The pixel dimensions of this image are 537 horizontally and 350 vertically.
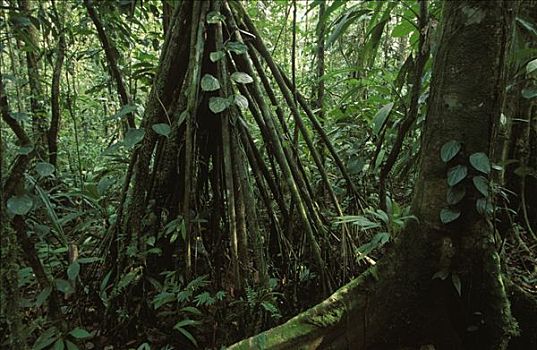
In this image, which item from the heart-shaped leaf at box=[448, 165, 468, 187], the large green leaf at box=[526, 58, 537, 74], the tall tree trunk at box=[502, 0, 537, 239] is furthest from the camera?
the tall tree trunk at box=[502, 0, 537, 239]

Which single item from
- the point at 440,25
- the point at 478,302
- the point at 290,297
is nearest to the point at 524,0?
the point at 440,25

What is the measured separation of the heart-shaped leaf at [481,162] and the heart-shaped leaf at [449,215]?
20 centimetres

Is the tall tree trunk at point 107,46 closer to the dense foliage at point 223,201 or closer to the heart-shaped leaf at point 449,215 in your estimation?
the dense foliage at point 223,201

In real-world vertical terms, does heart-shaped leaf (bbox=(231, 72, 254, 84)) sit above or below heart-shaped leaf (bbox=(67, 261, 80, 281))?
above

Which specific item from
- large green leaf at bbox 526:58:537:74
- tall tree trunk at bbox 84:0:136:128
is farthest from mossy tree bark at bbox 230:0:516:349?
tall tree trunk at bbox 84:0:136:128

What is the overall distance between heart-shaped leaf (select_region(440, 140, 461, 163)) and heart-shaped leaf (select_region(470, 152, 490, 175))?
6 cm

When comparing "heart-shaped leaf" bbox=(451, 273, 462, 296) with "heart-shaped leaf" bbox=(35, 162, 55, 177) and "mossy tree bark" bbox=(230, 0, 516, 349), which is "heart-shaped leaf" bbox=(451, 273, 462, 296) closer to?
"mossy tree bark" bbox=(230, 0, 516, 349)

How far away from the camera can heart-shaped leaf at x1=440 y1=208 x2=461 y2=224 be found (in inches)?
64.7

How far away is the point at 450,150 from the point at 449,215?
27cm

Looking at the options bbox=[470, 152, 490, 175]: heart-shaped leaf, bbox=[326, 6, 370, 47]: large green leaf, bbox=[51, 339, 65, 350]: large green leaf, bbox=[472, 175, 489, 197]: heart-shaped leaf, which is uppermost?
bbox=[326, 6, 370, 47]: large green leaf

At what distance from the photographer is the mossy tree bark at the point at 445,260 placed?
1.58 metres

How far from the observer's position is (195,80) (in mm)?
2023

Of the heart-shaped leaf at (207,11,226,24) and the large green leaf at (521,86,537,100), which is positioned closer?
the large green leaf at (521,86,537,100)

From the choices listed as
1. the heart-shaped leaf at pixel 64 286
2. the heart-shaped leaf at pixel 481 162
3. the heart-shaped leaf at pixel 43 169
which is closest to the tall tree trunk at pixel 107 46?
the heart-shaped leaf at pixel 43 169
